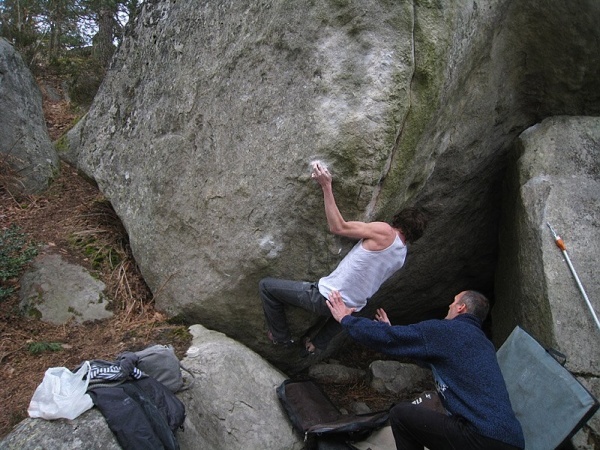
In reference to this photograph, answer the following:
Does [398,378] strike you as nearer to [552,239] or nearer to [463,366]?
[552,239]

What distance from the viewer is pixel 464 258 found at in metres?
→ 6.84

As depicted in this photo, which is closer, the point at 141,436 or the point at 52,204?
the point at 141,436

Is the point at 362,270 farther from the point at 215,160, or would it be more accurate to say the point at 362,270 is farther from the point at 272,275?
the point at 215,160

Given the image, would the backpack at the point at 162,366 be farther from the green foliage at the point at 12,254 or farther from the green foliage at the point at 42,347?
the green foliage at the point at 12,254

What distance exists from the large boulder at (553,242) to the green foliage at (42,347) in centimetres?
431

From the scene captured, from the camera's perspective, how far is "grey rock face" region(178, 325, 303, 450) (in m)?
4.04

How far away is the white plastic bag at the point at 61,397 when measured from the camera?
3.11 metres

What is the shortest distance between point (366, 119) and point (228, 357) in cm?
236

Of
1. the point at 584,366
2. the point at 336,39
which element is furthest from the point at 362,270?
the point at 584,366

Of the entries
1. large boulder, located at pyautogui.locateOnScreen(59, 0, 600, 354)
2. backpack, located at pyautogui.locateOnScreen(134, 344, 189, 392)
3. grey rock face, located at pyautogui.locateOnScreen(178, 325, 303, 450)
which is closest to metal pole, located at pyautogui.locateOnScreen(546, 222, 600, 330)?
large boulder, located at pyautogui.locateOnScreen(59, 0, 600, 354)

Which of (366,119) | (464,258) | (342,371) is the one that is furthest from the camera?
(464,258)

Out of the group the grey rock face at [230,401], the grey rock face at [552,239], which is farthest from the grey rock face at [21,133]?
the grey rock face at [552,239]

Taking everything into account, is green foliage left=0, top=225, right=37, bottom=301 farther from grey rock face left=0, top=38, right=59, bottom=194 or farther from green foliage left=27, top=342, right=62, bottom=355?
grey rock face left=0, top=38, right=59, bottom=194

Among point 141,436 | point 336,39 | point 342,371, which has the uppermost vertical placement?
point 336,39
